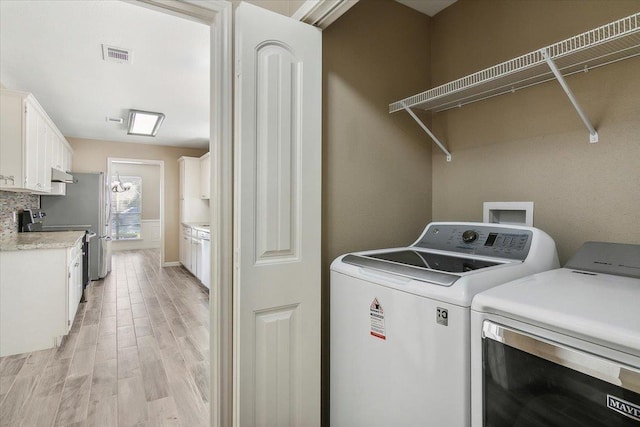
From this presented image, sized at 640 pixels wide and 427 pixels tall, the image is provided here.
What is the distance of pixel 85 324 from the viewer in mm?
3326

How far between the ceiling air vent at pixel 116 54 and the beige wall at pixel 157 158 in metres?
3.88

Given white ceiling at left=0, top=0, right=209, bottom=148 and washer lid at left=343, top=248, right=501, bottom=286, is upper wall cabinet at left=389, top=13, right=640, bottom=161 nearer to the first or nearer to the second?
washer lid at left=343, top=248, right=501, bottom=286

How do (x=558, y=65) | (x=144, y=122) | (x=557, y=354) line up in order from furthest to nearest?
(x=144, y=122) → (x=558, y=65) → (x=557, y=354)

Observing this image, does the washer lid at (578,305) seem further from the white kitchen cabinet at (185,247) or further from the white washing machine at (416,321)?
the white kitchen cabinet at (185,247)

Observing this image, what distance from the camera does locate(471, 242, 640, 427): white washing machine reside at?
0.62 m

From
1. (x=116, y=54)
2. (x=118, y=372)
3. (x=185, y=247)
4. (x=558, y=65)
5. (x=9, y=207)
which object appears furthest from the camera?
(x=185, y=247)

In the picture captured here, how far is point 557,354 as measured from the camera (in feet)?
2.27

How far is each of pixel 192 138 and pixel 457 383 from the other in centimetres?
584

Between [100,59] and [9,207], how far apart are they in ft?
7.50

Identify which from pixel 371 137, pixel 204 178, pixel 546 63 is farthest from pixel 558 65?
pixel 204 178

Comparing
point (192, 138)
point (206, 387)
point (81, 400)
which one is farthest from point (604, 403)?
point (192, 138)

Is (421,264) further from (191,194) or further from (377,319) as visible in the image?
(191,194)

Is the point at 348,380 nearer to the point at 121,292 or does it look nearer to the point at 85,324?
the point at 85,324

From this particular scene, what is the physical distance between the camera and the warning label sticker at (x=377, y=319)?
1.10 metres
